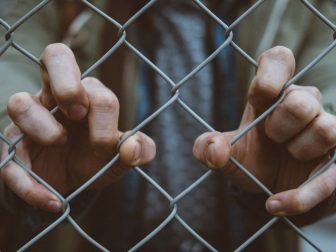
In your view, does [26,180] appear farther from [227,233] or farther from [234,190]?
[227,233]

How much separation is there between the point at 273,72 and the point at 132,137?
0.64 feet

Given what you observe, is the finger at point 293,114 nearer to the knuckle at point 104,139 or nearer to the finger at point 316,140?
the finger at point 316,140

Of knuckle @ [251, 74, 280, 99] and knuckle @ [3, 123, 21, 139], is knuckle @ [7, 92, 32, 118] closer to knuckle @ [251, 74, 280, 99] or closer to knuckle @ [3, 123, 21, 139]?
knuckle @ [3, 123, 21, 139]

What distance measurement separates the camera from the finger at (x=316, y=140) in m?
0.72

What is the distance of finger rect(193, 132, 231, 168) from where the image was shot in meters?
0.71

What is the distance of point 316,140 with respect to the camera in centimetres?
74

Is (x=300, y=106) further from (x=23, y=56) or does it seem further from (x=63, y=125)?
(x=23, y=56)

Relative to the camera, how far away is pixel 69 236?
130 centimetres

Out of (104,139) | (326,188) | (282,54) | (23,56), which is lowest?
(23,56)

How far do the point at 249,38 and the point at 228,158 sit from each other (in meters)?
0.68

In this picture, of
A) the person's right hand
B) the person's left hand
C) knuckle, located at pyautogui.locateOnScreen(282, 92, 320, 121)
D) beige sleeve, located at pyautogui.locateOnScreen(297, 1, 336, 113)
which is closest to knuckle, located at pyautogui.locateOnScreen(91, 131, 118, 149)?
the person's right hand

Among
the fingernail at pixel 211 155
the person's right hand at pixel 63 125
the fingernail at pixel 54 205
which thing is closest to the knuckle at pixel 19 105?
the person's right hand at pixel 63 125

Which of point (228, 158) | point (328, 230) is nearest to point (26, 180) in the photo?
point (228, 158)

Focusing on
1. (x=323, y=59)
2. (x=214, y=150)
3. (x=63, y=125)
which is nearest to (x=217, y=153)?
(x=214, y=150)
